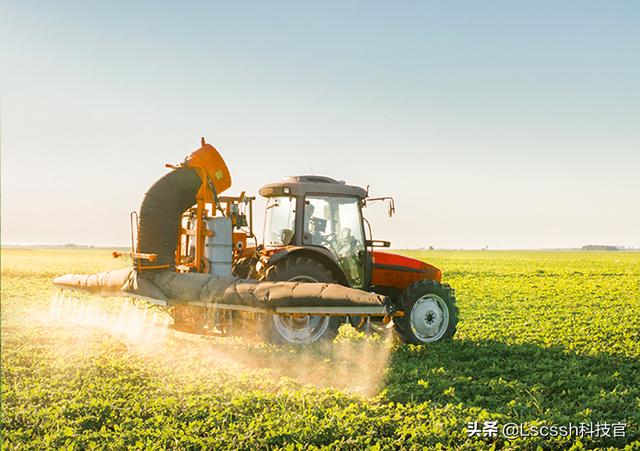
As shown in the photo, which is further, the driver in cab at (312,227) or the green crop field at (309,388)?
the driver in cab at (312,227)

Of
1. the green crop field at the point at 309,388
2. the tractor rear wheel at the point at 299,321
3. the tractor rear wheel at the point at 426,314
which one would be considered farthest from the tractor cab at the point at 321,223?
the green crop field at the point at 309,388

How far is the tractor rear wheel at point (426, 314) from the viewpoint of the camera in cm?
1084

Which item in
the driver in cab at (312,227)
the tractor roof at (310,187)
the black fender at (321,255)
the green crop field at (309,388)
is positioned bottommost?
the green crop field at (309,388)

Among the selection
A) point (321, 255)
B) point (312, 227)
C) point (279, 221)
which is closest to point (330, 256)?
point (321, 255)

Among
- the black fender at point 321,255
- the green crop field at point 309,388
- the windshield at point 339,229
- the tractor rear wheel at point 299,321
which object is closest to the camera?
the green crop field at point 309,388

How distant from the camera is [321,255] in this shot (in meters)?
10.6

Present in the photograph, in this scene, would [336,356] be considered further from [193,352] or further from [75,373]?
[75,373]

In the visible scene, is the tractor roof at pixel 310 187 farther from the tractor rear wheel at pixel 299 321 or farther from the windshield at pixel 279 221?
the tractor rear wheel at pixel 299 321

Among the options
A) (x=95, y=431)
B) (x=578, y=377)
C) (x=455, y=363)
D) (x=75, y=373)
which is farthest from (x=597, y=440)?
(x=75, y=373)

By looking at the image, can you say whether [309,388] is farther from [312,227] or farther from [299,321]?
[312,227]

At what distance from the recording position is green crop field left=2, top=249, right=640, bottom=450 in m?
6.18

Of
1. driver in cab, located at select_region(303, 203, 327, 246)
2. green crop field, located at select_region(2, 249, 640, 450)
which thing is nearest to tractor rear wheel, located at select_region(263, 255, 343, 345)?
green crop field, located at select_region(2, 249, 640, 450)

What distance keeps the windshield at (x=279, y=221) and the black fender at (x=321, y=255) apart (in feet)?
1.27

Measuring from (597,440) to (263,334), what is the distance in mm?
5185
